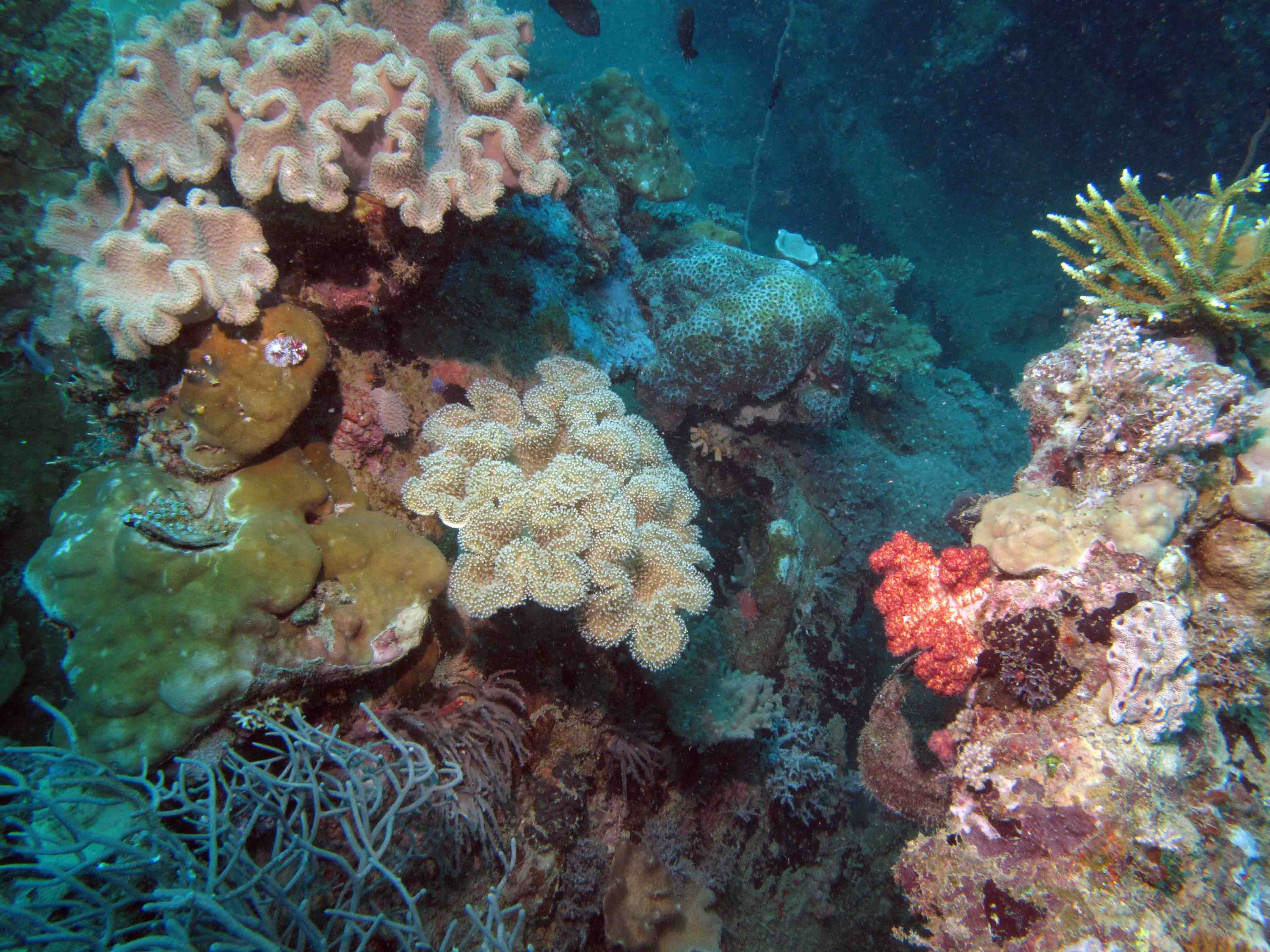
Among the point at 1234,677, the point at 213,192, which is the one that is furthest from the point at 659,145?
the point at 1234,677

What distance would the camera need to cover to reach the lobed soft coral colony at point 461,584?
8.02ft

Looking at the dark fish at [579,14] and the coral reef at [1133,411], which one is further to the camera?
the dark fish at [579,14]

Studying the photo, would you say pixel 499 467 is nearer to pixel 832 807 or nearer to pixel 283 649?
pixel 283 649

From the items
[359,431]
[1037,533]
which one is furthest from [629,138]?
[1037,533]

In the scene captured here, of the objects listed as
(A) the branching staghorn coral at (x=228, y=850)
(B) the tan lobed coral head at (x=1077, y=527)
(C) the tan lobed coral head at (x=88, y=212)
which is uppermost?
(B) the tan lobed coral head at (x=1077, y=527)

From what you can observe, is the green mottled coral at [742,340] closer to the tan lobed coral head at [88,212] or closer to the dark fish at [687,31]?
the dark fish at [687,31]

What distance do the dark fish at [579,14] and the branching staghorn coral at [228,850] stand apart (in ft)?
22.4

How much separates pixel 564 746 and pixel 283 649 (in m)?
1.85

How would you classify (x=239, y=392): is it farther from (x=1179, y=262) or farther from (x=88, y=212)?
(x=1179, y=262)

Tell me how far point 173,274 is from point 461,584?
6.42 ft

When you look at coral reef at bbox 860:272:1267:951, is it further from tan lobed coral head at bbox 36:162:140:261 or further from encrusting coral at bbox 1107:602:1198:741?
tan lobed coral head at bbox 36:162:140:261

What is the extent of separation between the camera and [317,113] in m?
2.73

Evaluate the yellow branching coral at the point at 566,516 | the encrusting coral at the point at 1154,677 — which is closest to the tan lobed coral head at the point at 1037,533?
the encrusting coral at the point at 1154,677

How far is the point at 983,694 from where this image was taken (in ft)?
9.76
